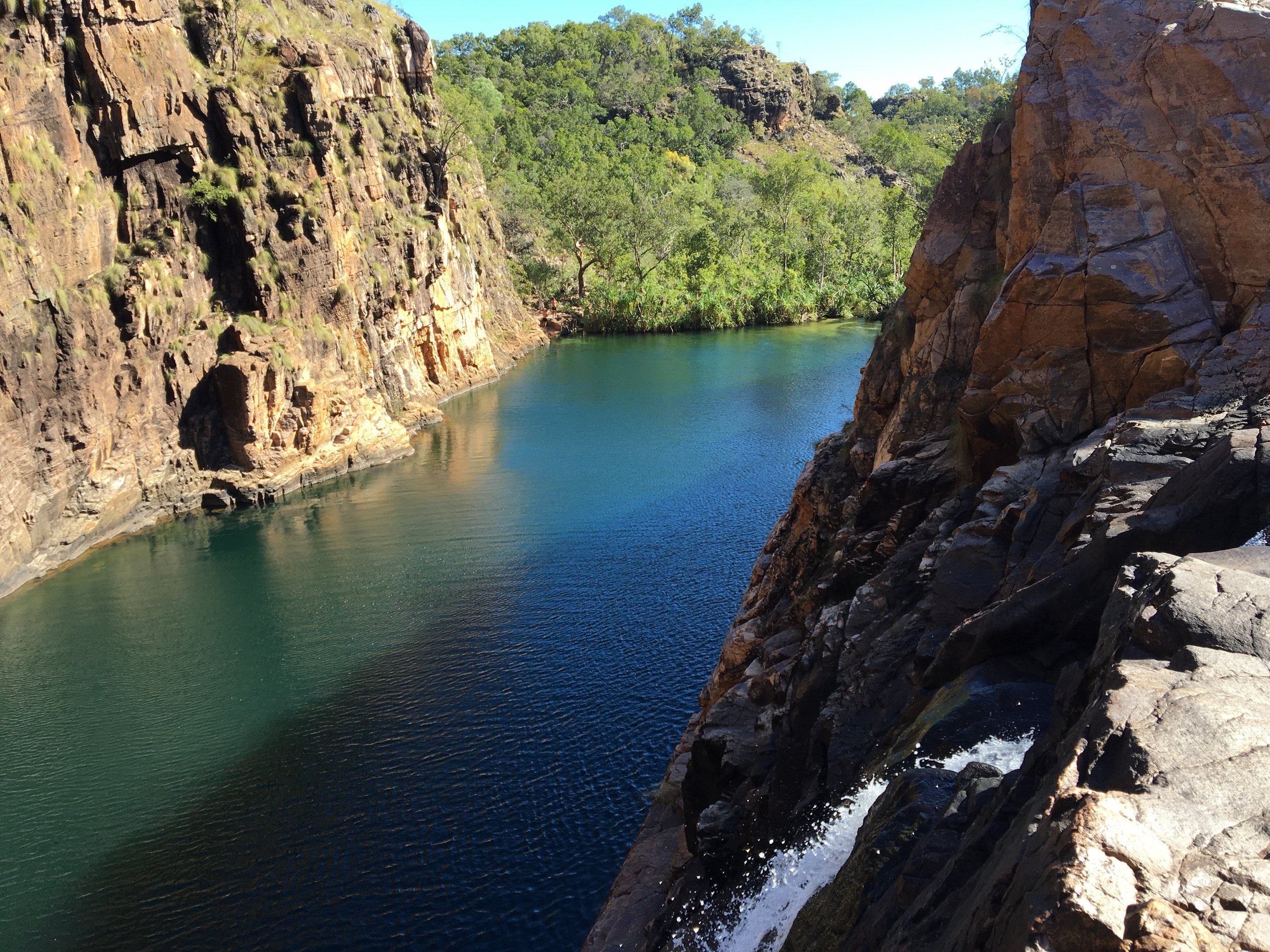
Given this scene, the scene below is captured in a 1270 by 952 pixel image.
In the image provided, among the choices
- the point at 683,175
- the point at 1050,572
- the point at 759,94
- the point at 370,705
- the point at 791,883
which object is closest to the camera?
the point at 1050,572

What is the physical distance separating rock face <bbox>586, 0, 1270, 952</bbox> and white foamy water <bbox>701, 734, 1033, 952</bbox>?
47 cm

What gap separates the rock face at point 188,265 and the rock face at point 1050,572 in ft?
74.7

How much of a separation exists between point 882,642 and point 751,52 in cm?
14273

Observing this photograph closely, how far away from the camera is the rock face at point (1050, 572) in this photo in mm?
5461

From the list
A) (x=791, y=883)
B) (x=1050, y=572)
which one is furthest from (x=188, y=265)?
(x=1050, y=572)

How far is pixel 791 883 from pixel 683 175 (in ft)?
326

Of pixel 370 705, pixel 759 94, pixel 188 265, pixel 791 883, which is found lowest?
pixel 370 705

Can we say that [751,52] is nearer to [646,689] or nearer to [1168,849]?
[646,689]

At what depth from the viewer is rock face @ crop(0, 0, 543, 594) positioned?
29422 millimetres

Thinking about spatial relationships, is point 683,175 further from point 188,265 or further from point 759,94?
point 188,265

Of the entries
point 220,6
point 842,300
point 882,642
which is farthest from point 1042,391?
point 842,300

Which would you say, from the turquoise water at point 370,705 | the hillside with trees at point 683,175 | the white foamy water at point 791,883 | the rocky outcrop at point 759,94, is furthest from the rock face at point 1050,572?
the rocky outcrop at point 759,94

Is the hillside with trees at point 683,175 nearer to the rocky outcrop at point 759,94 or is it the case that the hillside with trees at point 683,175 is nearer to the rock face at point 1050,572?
the rocky outcrop at point 759,94

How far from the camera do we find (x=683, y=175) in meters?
103
